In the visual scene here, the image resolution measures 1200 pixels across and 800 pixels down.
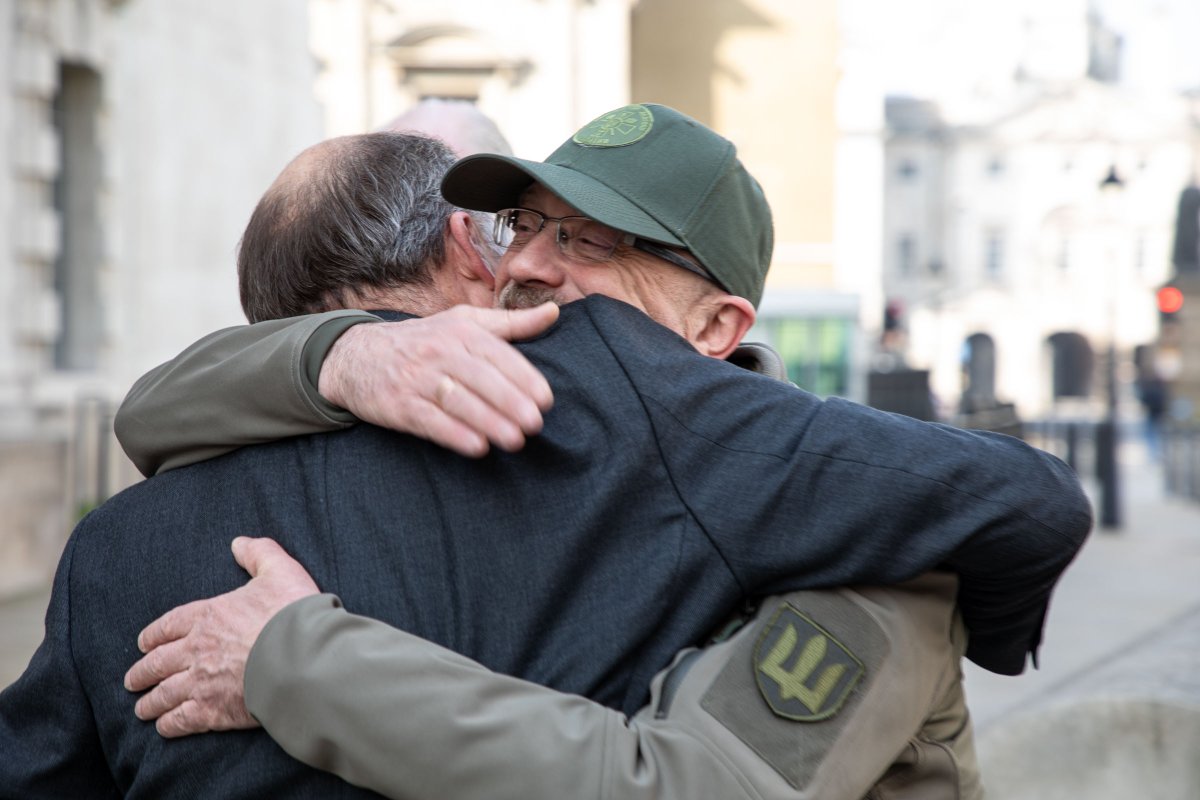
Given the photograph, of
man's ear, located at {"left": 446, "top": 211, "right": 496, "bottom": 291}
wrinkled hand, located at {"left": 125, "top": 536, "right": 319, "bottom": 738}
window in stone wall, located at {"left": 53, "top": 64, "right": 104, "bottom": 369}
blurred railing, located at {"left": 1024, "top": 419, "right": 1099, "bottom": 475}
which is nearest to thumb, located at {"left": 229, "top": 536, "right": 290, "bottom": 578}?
wrinkled hand, located at {"left": 125, "top": 536, "right": 319, "bottom": 738}

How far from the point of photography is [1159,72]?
294 feet

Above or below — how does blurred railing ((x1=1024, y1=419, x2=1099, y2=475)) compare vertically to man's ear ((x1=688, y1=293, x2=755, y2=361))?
below

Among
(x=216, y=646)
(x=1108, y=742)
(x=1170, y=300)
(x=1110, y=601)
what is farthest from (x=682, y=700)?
(x=1170, y=300)

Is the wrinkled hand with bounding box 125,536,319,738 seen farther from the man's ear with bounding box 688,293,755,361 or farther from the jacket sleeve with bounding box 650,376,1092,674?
the man's ear with bounding box 688,293,755,361

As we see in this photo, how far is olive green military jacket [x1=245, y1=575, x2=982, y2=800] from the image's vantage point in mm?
1550

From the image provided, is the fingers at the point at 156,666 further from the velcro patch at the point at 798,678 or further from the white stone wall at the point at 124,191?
the white stone wall at the point at 124,191

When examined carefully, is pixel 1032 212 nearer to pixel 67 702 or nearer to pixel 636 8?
pixel 636 8

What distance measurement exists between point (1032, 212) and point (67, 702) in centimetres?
7350

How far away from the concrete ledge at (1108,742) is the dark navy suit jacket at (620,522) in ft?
7.04

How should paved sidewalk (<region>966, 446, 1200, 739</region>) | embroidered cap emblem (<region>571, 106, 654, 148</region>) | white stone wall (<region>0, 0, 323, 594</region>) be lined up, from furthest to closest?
white stone wall (<region>0, 0, 323, 594</region>) → paved sidewalk (<region>966, 446, 1200, 739</region>) → embroidered cap emblem (<region>571, 106, 654, 148</region>)

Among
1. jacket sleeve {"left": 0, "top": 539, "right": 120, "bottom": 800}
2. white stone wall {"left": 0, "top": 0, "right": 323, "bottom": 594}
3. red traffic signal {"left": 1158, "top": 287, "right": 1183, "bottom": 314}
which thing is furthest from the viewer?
red traffic signal {"left": 1158, "top": 287, "right": 1183, "bottom": 314}

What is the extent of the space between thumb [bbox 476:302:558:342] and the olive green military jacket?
396 mm

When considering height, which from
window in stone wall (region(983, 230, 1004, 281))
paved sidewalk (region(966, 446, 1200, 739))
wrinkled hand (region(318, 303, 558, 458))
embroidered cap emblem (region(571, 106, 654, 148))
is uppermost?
embroidered cap emblem (region(571, 106, 654, 148))

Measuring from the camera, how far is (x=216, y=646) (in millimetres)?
1723
